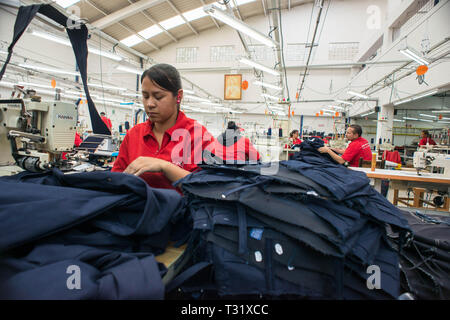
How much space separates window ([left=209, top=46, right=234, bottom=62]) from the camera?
1391cm

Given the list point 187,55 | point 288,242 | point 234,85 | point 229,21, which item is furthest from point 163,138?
point 187,55

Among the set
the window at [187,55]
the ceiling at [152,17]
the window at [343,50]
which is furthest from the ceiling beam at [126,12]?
the window at [343,50]

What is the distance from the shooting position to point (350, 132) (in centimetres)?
385

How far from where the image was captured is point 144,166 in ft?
2.80

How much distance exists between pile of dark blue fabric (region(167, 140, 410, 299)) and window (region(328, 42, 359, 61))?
1490 cm

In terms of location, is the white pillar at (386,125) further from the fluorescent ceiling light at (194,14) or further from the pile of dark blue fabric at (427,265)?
the fluorescent ceiling light at (194,14)

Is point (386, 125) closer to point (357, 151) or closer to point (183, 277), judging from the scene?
point (357, 151)

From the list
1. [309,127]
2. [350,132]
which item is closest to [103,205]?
[350,132]

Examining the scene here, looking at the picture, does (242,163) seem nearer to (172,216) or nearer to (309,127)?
(172,216)

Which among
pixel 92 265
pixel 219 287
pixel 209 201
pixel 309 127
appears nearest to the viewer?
pixel 92 265

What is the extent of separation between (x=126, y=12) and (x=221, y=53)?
6.29 metres

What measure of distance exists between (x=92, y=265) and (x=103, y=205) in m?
0.15

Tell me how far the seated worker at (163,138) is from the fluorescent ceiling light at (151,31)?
12984 millimetres

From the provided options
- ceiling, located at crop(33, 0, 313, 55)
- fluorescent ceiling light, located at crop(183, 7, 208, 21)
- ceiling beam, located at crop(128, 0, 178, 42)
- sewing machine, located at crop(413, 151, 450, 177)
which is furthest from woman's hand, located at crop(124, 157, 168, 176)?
fluorescent ceiling light, located at crop(183, 7, 208, 21)
